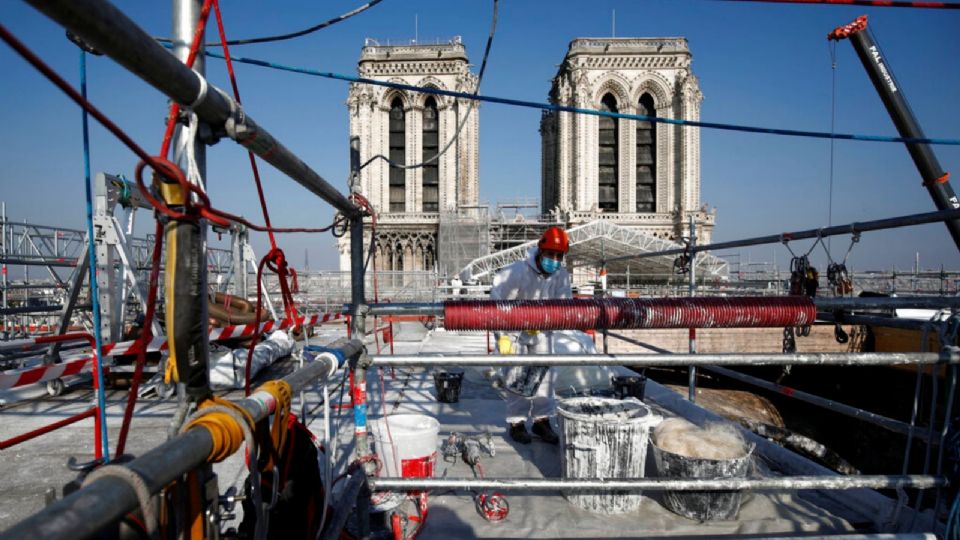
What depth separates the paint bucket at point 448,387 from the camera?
4.90 metres

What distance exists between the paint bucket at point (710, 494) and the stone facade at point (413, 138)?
33544 millimetres

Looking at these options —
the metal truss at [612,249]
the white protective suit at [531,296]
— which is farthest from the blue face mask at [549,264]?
the metal truss at [612,249]

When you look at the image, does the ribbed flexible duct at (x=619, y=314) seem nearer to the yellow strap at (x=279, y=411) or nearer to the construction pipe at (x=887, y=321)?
the construction pipe at (x=887, y=321)

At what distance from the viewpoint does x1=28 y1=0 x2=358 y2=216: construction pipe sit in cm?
69

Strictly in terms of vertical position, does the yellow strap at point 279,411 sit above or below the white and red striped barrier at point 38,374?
above

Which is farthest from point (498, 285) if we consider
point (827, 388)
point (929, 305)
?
point (827, 388)

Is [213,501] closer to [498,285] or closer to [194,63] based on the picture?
[194,63]

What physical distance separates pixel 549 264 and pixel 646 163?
38105mm

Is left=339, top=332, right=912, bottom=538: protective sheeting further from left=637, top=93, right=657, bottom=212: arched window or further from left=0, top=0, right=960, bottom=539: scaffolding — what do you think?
left=637, top=93, right=657, bottom=212: arched window

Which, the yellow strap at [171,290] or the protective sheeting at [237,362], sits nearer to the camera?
the yellow strap at [171,290]

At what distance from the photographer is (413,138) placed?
37250mm

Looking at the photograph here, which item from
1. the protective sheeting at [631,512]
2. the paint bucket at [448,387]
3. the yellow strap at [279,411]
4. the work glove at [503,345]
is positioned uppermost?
the yellow strap at [279,411]

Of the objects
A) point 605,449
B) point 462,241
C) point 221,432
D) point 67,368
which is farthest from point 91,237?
point 462,241

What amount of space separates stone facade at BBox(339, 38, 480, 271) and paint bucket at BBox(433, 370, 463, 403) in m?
31.1
